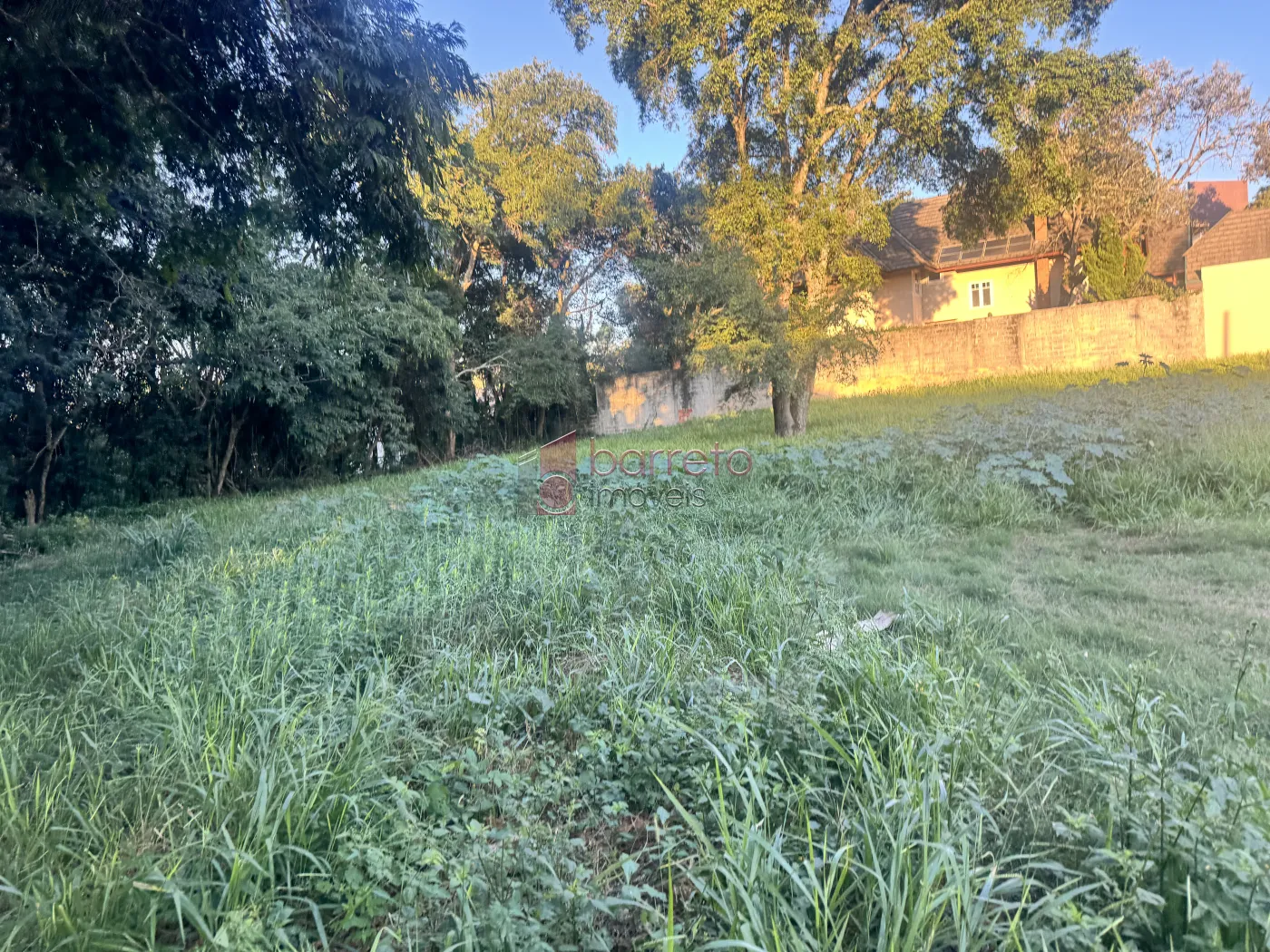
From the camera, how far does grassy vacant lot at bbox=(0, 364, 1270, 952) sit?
119cm

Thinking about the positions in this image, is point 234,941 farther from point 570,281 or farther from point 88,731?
point 570,281

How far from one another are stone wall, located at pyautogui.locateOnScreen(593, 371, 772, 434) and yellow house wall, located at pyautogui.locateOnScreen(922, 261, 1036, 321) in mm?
7891

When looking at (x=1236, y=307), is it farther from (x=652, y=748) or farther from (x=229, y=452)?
(x=229, y=452)

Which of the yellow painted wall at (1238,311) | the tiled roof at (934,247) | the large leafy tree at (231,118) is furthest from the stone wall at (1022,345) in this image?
the large leafy tree at (231,118)

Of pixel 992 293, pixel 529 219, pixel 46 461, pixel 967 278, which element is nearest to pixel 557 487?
pixel 46 461

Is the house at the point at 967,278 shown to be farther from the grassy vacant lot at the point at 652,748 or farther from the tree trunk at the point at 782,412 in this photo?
the grassy vacant lot at the point at 652,748

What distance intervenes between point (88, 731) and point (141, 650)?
537 millimetres

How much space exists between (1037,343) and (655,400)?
8481 millimetres

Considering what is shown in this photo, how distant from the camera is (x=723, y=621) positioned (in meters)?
2.61

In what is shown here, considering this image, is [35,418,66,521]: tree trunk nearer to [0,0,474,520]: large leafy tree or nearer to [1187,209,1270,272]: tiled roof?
[0,0,474,520]: large leafy tree

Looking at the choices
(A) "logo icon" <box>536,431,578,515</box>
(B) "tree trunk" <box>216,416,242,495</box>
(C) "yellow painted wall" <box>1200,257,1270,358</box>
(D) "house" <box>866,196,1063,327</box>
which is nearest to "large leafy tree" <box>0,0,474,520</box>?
(A) "logo icon" <box>536,431,578,515</box>

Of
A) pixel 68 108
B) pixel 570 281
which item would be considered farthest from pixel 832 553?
pixel 570 281

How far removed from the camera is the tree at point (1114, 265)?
54.5 feet

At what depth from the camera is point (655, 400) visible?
17547 millimetres
